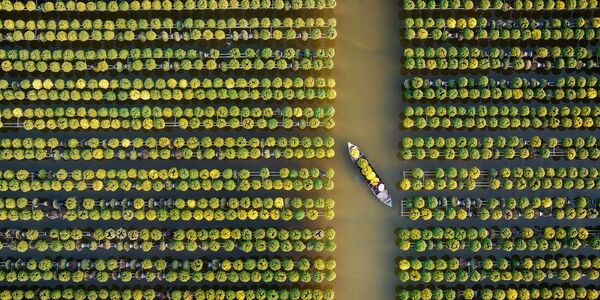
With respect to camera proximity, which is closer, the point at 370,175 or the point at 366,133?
the point at 370,175

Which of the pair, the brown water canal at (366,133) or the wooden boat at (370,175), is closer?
the wooden boat at (370,175)

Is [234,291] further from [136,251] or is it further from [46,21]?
[46,21]

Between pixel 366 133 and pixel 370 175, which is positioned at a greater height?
pixel 366 133

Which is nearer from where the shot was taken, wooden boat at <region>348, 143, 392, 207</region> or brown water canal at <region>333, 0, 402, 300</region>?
wooden boat at <region>348, 143, 392, 207</region>
